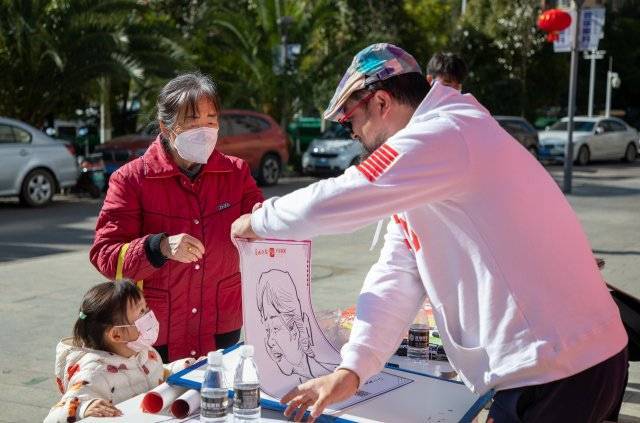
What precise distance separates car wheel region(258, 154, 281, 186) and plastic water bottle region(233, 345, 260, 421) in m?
17.1

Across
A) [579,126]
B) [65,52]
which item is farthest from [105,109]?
[579,126]

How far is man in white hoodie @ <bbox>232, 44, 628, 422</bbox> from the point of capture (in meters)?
2.11

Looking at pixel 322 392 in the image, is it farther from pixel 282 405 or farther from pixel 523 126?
pixel 523 126

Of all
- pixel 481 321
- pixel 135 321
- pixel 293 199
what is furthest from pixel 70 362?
pixel 481 321

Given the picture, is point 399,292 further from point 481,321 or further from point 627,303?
A: point 627,303

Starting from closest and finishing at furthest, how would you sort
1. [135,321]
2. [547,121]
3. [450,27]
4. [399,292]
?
[399,292] → [135,321] → [450,27] → [547,121]

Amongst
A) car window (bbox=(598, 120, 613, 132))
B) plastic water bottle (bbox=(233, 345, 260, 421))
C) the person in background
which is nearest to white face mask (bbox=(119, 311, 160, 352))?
plastic water bottle (bbox=(233, 345, 260, 421))

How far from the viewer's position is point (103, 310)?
327 centimetres

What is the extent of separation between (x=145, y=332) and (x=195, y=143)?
0.72 meters

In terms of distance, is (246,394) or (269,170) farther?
(269,170)

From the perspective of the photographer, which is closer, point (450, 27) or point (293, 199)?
point (293, 199)

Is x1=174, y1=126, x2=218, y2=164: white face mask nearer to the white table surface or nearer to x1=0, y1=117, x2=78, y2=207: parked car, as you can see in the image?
the white table surface

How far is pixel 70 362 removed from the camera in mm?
3227

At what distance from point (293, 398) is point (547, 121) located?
40.1 metres
